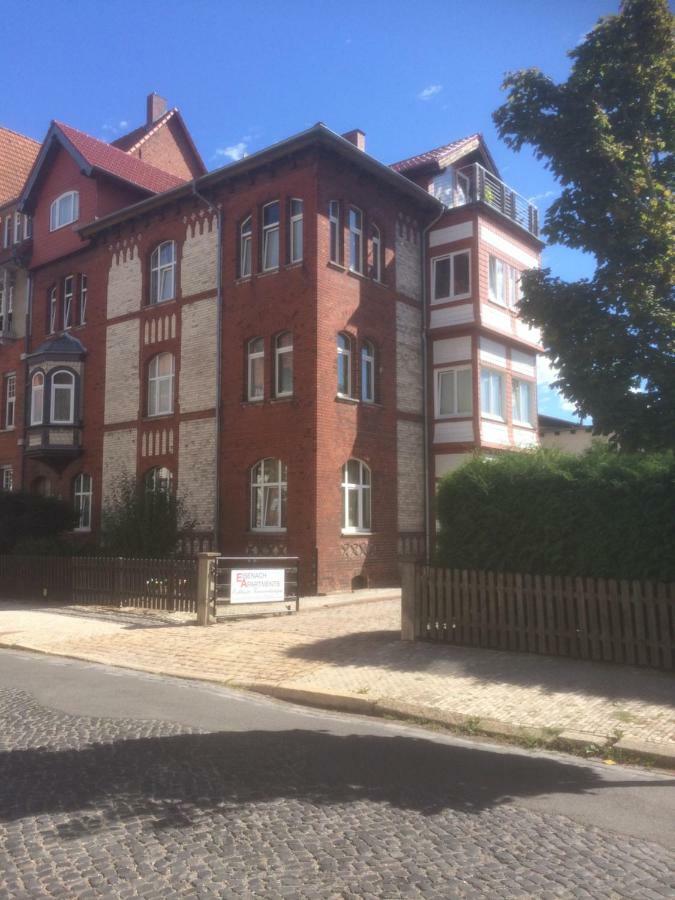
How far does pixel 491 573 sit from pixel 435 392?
12.9 metres

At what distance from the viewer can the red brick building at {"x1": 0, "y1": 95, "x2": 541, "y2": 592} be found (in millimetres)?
19953

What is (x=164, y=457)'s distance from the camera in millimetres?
22891

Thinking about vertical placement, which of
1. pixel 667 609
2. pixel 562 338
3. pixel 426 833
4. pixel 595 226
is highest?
pixel 595 226

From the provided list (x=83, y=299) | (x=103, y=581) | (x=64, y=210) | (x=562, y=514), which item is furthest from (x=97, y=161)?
(x=562, y=514)

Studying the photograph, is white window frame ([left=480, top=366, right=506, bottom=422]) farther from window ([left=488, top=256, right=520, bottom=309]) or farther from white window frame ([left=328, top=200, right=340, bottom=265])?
white window frame ([left=328, top=200, right=340, bottom=265])

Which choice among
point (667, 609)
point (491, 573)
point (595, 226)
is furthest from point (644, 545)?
point (595, 226)

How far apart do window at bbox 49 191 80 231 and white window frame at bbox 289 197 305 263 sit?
979 cm

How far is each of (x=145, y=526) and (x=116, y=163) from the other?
14.2 meters

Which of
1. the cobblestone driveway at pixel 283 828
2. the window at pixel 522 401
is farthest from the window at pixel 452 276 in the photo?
the cobblestone driveway at pixel 283 828

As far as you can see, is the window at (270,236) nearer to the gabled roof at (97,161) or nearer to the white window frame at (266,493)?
the white window frame at (266,493)

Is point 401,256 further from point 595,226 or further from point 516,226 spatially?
point 595,226

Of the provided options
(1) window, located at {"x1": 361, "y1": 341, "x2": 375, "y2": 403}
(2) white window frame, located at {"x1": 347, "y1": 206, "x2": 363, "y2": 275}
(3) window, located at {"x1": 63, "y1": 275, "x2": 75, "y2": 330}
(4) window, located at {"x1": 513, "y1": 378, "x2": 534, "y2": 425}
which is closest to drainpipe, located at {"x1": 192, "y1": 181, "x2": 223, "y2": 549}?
(2) white window frame, located at {"x1": 347, "y1": 206, "x2": 363, "y2": 275}

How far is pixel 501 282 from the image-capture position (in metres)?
24.0

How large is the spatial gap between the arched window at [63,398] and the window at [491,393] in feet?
42.3
